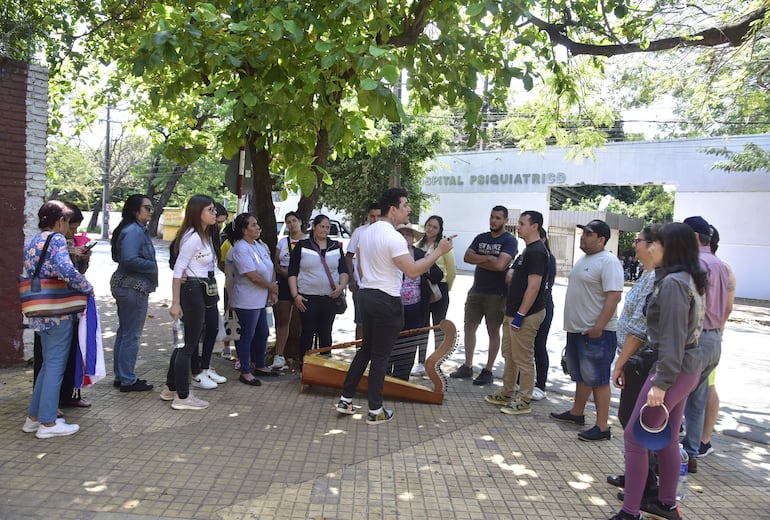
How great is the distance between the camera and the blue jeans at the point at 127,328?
17.8 feet

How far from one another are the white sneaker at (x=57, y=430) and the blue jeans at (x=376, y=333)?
2.10 meters

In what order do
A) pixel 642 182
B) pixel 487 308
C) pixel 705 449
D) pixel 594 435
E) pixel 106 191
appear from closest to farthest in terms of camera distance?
pixel 705 449
pixel 594 435
pixel 487 308
pixel 642 182
pixel 106 191

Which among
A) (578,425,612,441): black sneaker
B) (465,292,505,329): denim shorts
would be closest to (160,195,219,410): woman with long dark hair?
(465,292,505,329): denim shorts

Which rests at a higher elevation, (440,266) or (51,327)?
(440,266)

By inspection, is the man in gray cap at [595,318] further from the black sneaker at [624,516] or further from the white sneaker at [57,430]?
the white sneaker at [57,430]

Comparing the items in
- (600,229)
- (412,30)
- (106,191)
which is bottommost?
(600,229)

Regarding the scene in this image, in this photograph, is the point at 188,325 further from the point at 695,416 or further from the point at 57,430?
the point at 695,416

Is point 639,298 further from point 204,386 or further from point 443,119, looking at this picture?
point 443,119

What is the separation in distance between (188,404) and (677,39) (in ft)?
21.1

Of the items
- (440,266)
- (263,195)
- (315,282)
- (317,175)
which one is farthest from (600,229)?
(263,195)

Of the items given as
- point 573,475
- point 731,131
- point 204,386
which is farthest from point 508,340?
point 731,131

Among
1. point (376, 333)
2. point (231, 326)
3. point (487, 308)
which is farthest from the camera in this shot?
point (487, 308)

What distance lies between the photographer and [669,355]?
3189mm

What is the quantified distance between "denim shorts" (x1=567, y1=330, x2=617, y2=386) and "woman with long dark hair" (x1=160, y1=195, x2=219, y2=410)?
3.10 m
